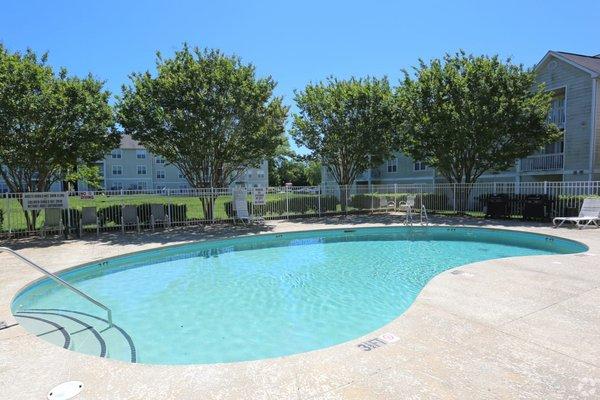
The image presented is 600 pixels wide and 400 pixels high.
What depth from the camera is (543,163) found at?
23.6m

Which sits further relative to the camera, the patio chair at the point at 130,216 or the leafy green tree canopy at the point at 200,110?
the leafy green tree canopy at the point at 200,110

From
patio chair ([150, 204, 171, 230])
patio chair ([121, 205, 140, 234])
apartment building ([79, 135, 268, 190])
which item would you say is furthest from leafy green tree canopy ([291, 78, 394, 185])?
apartment building ([79, 135, 268, 190])

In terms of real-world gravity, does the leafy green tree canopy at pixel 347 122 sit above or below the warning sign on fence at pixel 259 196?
above

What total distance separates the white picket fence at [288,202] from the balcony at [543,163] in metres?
5.27

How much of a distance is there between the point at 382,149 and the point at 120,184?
51180 mm

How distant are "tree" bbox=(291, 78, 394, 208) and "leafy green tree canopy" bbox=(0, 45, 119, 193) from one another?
33.3 ft

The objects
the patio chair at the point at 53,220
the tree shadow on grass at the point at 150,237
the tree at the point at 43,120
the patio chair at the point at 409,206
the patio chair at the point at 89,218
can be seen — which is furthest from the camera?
the patio chair at the point at 409,206

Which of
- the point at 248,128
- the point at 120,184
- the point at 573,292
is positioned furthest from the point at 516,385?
the point at 120,184

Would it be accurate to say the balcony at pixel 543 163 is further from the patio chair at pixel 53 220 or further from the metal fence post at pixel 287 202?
the patio chair at pixel 53 220

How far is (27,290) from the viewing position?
21.7 feet

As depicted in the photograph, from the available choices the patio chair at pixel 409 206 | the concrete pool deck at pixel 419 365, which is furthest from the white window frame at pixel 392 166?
the concrete pool deck at pixel 419 365

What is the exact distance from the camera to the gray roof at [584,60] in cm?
2043

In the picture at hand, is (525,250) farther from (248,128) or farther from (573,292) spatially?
(248,128)

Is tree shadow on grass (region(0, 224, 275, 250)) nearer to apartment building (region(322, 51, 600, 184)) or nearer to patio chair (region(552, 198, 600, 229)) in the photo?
patio chair (region(552, 198, 600, 229))
